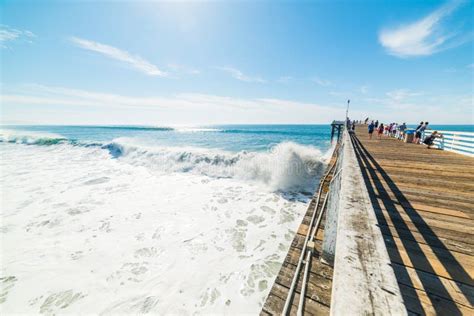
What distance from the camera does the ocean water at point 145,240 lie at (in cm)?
369

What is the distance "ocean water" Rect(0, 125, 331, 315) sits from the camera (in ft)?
12.1

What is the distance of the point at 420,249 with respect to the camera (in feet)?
6.66

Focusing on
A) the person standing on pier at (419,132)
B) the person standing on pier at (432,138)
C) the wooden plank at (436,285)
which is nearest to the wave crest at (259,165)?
the person standing on pier at (419,132)

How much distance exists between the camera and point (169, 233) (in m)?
5.68

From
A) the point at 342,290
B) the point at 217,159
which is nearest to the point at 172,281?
the point at 342,290

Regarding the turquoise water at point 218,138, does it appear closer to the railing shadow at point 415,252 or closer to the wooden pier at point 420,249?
the wooden pier at point 420,249

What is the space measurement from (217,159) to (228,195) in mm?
5773

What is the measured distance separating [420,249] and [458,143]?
9.22 metres

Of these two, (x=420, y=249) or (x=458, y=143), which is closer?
(x=420, y=249)

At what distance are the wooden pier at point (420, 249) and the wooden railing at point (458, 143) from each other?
423 cm

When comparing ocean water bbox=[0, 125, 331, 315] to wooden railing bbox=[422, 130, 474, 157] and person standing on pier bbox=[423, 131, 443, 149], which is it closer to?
person standing on pier bbox=[423, 131, 443, 149]

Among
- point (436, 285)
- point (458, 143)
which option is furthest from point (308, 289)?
point (458, 143)

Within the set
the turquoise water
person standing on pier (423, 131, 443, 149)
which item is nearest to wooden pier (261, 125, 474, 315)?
person standing on pier (423, 131, 443, 149)

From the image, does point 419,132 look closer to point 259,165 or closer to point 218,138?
point 259,165
